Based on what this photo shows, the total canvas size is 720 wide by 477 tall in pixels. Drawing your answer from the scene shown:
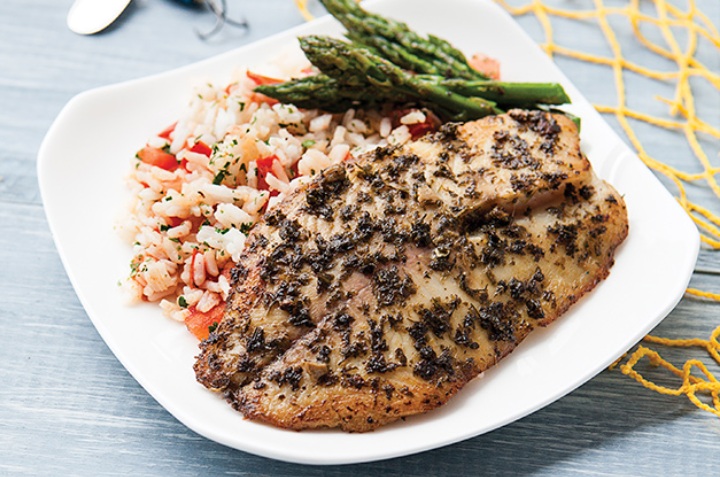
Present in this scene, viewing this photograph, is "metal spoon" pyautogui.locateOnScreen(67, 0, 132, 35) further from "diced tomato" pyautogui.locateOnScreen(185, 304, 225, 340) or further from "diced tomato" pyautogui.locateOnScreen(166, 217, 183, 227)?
"diced tomato" pyautogui.locateOnScreen(185, 304, 225, 340)

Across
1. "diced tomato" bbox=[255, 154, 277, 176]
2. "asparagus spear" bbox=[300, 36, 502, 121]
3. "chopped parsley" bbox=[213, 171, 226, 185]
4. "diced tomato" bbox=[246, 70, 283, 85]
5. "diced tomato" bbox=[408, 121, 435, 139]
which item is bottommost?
"chopped parsley" bbox=[213, 171, 226, 185]

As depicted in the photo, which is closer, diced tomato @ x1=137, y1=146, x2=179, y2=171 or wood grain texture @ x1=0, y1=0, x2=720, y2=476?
wood grain texture @ x1=0, y1=0, x2=720, y2=476

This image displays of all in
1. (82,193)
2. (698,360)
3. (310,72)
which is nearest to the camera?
(698,360)

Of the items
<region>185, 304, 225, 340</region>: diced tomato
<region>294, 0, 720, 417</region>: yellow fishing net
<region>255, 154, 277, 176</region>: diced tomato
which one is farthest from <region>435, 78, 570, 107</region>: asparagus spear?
<region>185, 304, 225, 340</region>: diced tomato

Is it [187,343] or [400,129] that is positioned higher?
[400,129]

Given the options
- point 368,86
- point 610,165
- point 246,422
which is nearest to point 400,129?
point 368,86

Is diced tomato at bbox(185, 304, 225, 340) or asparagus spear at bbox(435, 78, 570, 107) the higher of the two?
asparagus spear at bbox(435, 78, 570, 107)

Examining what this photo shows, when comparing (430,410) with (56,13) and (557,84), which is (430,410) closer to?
(557,84)
